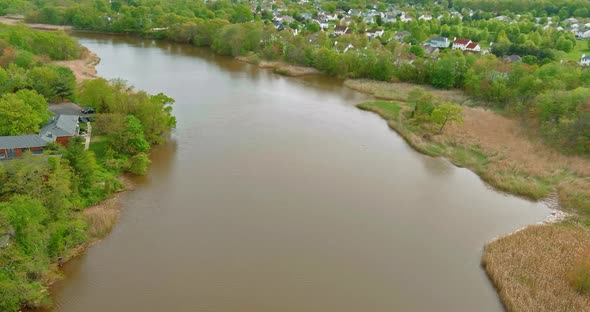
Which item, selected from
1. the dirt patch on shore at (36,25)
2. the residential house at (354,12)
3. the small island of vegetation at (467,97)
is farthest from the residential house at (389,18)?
the dirt patch on shore at (36,25)


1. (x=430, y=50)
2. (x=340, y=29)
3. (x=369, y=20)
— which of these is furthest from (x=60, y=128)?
(x=369, y=20)

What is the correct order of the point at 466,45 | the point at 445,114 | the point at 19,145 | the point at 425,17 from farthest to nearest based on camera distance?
1. the point at 425,17
2. the point at 466,45
3. the point at 445,114
4. the point at 19,145

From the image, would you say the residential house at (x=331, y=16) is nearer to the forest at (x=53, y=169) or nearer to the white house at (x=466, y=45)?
the white house at (x=466, y=45)

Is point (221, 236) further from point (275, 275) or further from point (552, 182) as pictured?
point (552, 182)

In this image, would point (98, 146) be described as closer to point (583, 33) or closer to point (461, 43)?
point (461, 43)

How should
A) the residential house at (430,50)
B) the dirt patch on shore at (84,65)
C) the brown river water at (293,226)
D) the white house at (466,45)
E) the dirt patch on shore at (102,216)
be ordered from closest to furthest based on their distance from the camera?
the brown river water at (293,226) < the dirt patch on shore at (102,216) < the dirt patch on shore at (84,65) < the residential house at (430,50) < the white house at (466,45)

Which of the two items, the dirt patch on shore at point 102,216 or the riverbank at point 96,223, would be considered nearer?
the riverbank at point 96,223

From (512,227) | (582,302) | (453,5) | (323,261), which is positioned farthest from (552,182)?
(453,5)

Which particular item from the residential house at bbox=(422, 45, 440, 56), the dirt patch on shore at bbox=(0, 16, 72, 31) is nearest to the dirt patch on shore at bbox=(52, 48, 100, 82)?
the dirt patch on shore at bbox=(0, 16, 72, 31)
